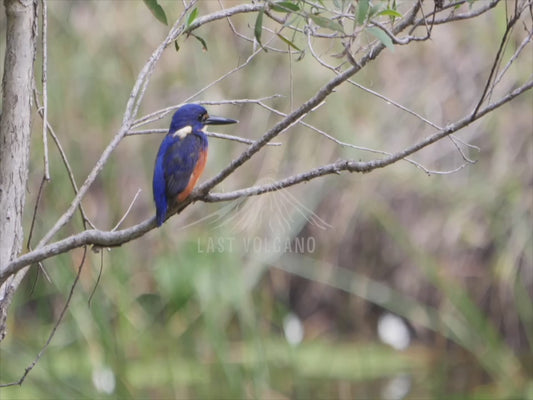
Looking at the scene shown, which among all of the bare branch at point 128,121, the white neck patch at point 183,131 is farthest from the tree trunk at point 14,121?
the white neck patch at point 183,131

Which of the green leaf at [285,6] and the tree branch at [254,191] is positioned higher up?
the green leaf at [285,6]

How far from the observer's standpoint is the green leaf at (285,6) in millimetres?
1995

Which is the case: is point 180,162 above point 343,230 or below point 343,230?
below

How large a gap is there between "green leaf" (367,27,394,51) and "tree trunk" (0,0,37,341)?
0.73 meters

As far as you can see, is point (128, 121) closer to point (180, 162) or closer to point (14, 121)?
point (14, 121)

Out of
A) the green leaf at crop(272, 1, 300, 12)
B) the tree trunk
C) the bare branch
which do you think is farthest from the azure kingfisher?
the green leaf at crop(272, 1, 300, 12)

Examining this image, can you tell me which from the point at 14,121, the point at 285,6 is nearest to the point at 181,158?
the point at 14,121

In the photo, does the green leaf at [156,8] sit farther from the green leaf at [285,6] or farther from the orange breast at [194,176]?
the orange breast at [194,176]

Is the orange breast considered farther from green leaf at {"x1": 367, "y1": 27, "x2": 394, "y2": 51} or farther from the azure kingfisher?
green leaf at {"x1": 367, "y1": 27, "x2": 394, "y2": 51}

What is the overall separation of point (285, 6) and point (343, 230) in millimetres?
4546

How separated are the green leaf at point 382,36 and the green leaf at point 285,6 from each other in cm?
17

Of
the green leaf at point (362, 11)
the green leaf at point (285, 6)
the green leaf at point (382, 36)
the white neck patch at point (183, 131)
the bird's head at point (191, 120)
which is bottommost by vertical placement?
the green leaf at point (382, 36)

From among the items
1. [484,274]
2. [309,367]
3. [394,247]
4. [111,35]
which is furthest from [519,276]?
[111,35]

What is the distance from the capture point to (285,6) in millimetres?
2014
